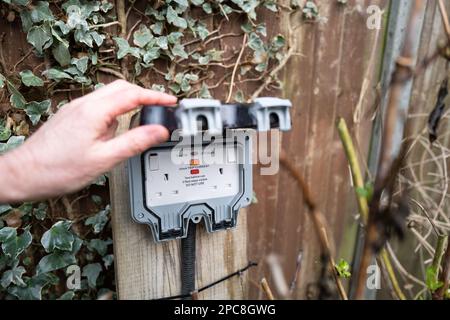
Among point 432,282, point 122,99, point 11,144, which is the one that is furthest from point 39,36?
point 432,282

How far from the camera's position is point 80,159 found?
2.27 feet

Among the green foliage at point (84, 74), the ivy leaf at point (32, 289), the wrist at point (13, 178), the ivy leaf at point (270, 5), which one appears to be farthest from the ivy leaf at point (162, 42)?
the ivy leaf at point (32, 289)

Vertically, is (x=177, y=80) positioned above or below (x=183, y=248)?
above

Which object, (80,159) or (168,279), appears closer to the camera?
(80,159)

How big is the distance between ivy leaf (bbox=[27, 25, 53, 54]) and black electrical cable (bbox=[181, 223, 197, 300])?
2.31 ft

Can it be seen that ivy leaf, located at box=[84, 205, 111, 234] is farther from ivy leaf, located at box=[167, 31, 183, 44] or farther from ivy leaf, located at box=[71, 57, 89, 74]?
ivy leaf, located at box=[167, 31, 183, 44]

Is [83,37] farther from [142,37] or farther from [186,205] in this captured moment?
[186,205]

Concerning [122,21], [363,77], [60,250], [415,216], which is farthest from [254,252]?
[122,21]

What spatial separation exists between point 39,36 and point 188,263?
0.81 meters

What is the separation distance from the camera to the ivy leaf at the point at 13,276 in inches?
47.8

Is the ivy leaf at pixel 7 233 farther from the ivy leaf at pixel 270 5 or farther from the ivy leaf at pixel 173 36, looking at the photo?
the ivy leaf at pixel 270 5

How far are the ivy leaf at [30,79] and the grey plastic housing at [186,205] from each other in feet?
1.57
